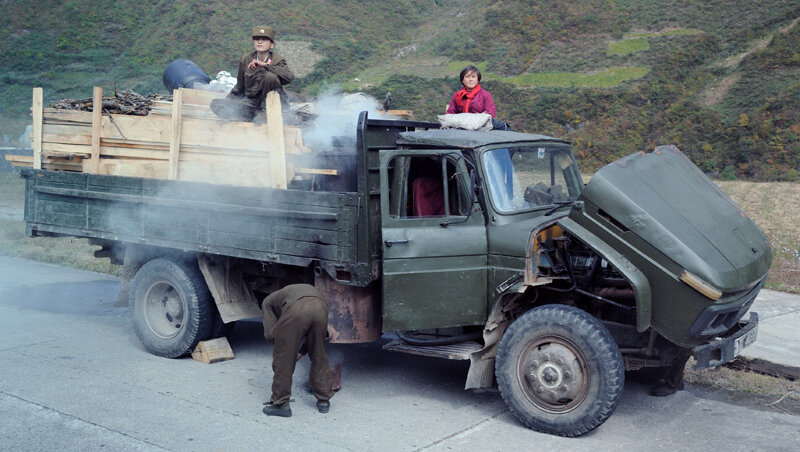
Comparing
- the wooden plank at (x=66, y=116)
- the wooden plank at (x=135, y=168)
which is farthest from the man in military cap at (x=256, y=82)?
the wooden plank at (x=66, y=116)

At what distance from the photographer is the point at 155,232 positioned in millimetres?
7324

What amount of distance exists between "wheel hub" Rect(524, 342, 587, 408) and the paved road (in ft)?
0.99

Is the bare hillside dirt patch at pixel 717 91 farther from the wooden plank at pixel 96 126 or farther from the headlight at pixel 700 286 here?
the wooden plank at pixel 96 126

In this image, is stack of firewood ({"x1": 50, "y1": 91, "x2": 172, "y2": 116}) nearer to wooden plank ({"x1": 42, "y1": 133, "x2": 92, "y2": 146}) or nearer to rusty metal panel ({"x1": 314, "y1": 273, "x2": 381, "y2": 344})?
wooden plank ({"x1": 42, "y1": 133, "x2": 92, "y2": 146})

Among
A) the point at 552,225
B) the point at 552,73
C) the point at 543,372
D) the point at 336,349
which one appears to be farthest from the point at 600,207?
the point at 552,73

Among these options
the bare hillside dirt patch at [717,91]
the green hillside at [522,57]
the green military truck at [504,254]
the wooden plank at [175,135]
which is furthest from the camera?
the bare hillside dirt patch at [717,91]

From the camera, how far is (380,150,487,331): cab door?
593cm

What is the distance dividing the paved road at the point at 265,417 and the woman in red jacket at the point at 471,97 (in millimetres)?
2672

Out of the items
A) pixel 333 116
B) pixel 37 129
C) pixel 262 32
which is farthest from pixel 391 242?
pixel 37 129

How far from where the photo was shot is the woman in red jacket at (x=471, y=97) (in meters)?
7.68

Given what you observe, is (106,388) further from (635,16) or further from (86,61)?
(86,61)

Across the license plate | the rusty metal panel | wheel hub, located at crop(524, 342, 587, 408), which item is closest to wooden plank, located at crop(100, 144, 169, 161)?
the rusty metal panel

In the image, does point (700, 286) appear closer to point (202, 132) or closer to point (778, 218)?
point (202, 132)

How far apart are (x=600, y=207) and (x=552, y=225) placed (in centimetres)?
48
